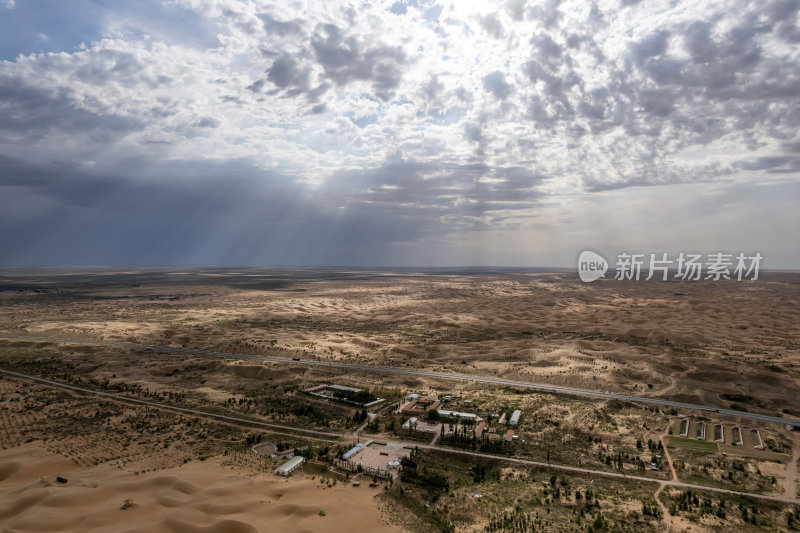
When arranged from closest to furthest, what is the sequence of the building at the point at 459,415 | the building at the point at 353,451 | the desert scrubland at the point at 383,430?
1. the desert scrubland at the point at 383,430
2. the building at the point at 353,451
3. the building at the point at 459,415

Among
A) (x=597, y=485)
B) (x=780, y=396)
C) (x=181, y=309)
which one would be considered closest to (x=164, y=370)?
(x=597, y=485)

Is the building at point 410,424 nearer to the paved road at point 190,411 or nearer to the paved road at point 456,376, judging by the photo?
the paved road at point 190,411

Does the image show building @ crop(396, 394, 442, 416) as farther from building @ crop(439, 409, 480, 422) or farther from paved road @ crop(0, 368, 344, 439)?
paved road @ crop(0, 368, 344, 439)

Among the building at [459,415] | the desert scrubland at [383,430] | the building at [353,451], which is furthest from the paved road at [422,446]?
the building at [459,415]

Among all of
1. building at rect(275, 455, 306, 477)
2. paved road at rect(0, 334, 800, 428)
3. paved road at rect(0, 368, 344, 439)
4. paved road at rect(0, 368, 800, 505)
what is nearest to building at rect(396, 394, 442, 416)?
paved road at rect(0, 368, 800, 505)

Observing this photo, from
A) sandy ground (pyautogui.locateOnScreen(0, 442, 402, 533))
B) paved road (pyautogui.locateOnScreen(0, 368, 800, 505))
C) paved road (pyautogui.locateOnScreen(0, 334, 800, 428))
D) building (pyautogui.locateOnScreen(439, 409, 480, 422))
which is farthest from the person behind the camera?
paved road (pyautogui.locateOnScreen(0, 334, 800, 428))

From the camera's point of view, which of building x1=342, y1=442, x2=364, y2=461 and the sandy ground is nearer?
the sandy ground
